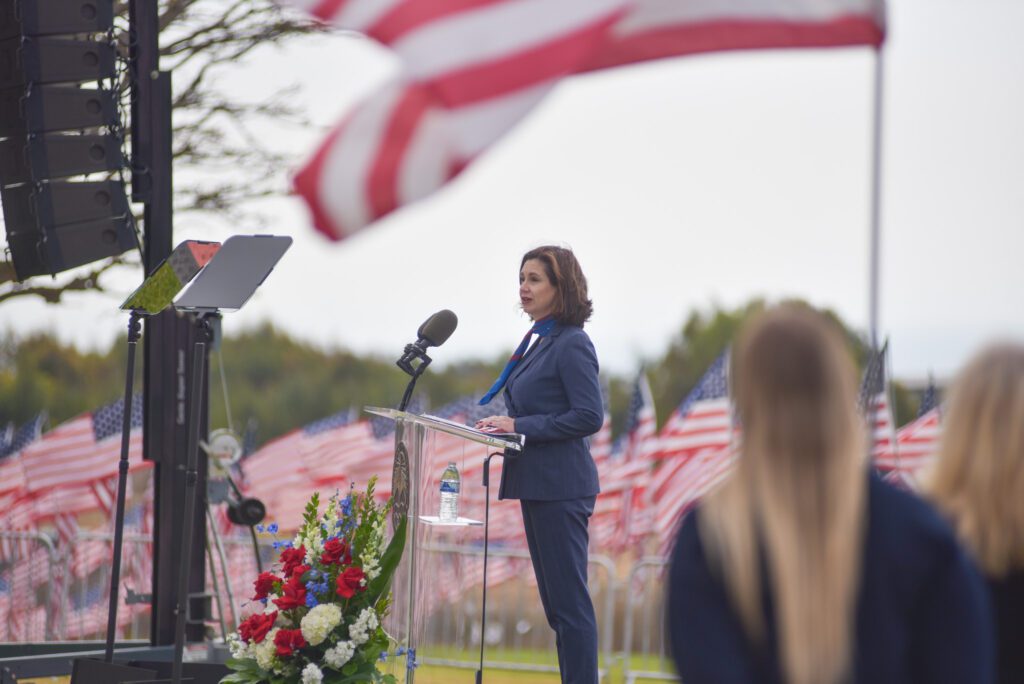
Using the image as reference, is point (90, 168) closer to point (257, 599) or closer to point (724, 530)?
point (257, 599)

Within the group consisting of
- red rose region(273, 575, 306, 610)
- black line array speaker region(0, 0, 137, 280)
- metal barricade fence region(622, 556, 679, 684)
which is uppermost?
black line array speaker region(0, 0, 137, 280)

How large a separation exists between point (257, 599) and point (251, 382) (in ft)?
162

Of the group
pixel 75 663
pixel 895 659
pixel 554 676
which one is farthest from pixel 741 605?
pixel 554 676

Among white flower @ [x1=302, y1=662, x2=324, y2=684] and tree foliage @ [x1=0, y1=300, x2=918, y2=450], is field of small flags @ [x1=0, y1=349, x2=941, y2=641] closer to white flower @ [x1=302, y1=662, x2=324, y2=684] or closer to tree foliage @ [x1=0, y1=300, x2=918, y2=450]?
white flower @ [x1=302, y1=662, x2=324, y2=684]

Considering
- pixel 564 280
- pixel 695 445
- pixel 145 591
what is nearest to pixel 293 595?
pixel 564 280

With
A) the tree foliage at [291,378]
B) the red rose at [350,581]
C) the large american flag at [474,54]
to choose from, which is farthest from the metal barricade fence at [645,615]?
the tree foliage at [291,378]

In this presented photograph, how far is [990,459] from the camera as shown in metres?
2.37

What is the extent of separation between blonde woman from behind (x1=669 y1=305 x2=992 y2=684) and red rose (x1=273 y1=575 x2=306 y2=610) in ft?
9.79

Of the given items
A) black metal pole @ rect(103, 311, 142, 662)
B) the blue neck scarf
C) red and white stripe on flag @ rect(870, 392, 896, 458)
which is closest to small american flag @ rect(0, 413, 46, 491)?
black metal pole @ rect(103, 311, 142, 662)

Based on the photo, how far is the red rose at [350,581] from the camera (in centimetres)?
477

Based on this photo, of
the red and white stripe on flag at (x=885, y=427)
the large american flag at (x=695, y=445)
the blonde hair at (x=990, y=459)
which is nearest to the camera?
the blonde hair at (x=990, y=459)

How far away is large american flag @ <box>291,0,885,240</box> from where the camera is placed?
3.12 m

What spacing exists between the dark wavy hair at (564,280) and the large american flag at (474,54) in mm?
2001

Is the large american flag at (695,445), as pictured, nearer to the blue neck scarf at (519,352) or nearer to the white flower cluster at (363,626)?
the blue neck scarf at (519,352)
